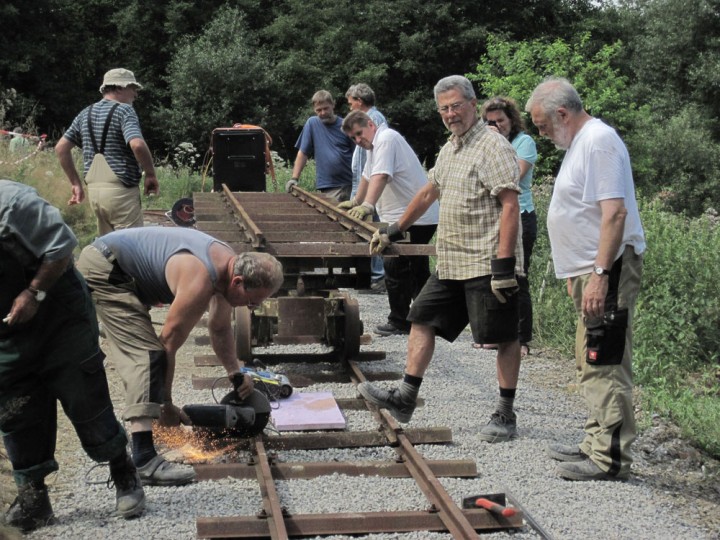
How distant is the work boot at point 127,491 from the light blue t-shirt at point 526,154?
421 cm

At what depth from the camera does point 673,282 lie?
26.9 ft

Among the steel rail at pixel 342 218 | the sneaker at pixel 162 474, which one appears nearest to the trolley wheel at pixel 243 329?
the steel rail at pixel 342 218

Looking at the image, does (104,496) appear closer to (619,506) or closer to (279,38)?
(619,506)

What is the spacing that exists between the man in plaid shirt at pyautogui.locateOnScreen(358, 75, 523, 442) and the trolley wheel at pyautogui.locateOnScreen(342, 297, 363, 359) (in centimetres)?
155

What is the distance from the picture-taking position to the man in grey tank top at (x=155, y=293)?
4.54 metres

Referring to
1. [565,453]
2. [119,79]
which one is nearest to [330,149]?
[119,79]

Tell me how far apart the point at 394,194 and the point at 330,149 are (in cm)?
271

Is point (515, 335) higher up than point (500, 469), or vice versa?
point (515, 335)

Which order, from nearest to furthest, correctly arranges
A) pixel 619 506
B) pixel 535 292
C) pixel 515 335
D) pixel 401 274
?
pixel 619 506, pixel 515 335, pixel 401 274, pixel 535 292

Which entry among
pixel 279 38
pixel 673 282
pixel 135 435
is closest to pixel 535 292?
pixel 673 282

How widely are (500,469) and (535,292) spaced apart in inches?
196

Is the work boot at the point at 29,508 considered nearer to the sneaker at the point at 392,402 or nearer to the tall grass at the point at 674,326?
the sneaker at the point at 392,402

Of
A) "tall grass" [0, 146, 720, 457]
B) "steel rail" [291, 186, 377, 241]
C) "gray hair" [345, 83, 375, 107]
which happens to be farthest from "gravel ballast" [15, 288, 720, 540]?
"gray hair" [345, 83, 375, 107]

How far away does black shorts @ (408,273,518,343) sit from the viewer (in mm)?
5410
